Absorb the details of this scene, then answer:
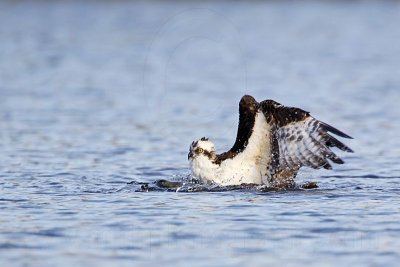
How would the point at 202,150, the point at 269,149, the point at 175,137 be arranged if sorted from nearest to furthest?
the point at 269,149 → the point at 202,150 → the point at 175,137

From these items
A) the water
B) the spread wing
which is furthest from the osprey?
the water

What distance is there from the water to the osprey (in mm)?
305

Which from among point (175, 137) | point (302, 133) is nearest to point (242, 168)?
point (302, 133)

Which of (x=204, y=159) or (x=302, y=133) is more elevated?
(x=302, y=133)

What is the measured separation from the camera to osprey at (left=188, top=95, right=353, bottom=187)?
37.6ft

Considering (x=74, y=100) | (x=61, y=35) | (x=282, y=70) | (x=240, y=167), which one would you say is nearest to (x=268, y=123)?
(x=240, y=167)

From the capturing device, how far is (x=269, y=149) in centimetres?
1182

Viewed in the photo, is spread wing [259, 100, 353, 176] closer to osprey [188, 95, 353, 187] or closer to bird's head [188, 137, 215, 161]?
osprey [188, 95, 353, 187]

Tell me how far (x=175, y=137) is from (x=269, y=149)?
466cm

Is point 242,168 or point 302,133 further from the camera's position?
point 242,168

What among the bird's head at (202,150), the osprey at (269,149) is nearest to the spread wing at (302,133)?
the osprey at (269,149)

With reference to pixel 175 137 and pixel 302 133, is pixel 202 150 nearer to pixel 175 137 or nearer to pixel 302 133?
pixel 302 133

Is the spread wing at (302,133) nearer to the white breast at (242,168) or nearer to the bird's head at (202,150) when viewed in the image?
the white breast at (242,168)

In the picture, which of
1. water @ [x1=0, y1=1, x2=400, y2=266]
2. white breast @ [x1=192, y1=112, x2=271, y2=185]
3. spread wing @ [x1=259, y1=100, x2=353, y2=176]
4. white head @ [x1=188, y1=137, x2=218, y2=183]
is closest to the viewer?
water @ [x1=0, y1=1, x2=400, y2=266]
